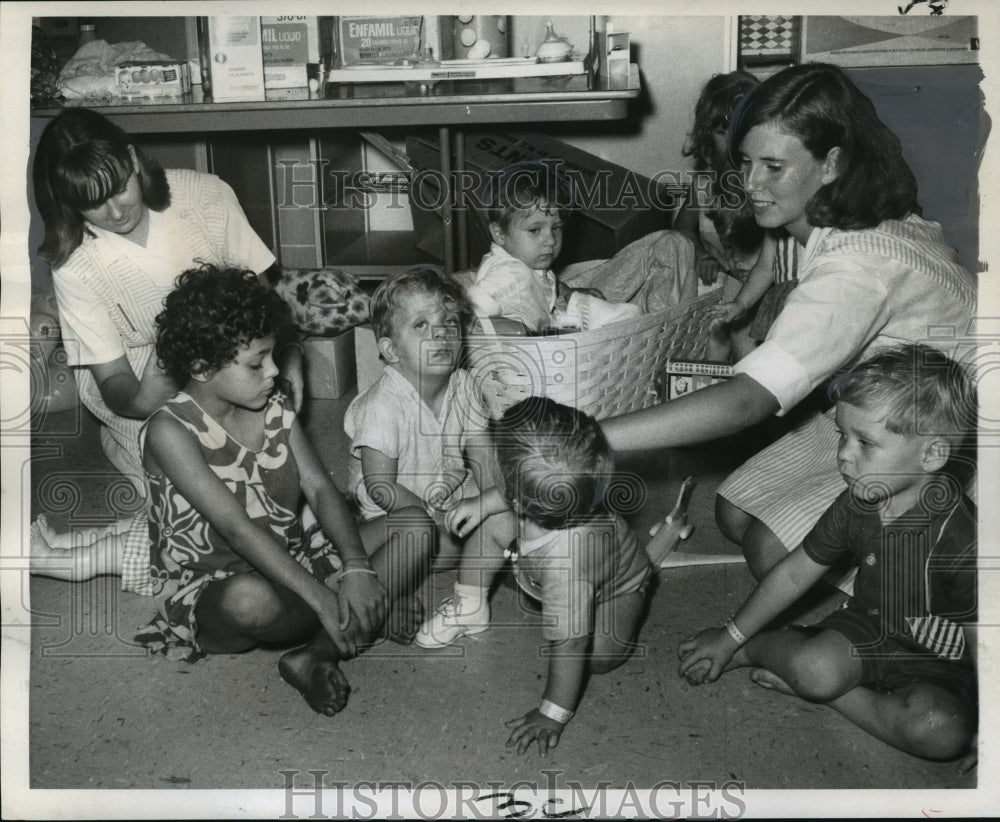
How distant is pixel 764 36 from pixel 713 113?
0.39 feet

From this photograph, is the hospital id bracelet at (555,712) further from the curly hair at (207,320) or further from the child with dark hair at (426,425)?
the curly hair at (207,320)

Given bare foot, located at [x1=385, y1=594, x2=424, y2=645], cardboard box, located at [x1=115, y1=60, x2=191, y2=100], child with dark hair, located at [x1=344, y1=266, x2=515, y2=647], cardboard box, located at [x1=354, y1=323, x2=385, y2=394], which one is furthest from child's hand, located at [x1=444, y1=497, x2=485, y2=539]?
cardboard box, located at [x1=115, y1=60, x2=191, y2=100]

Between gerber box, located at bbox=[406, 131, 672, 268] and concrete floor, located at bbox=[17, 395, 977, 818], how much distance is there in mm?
330

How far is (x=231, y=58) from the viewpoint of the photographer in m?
1.31

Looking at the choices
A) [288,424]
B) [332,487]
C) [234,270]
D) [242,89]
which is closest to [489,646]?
[332,487]

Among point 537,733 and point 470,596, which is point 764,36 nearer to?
point 470,596

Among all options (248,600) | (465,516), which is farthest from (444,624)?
(248,600)

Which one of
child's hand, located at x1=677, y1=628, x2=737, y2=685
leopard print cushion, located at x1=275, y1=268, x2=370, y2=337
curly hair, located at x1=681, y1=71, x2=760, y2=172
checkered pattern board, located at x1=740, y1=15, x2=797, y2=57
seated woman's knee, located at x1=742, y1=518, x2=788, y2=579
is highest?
checkered pattern board, located at x1=740, y1=15, x2=797, y2=57

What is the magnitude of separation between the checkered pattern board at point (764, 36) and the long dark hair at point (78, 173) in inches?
32.6

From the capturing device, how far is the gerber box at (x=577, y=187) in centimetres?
134

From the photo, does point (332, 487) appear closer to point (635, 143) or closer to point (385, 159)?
point (385, 159)

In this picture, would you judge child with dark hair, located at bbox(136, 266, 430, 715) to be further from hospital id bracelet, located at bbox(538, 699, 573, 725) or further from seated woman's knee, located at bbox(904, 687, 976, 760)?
seated woman's knee, located at bbox(904, 687, 976, 760)

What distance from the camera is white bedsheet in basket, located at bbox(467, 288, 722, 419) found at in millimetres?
1287

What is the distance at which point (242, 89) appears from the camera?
134 cm
